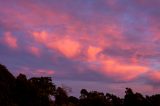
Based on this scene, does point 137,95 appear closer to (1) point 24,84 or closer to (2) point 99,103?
(2) point 99,103

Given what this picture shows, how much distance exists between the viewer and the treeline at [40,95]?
235ft

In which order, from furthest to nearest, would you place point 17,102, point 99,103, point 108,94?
point 108,94 → point 99,103 → point 17,102

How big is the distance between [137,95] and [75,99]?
2816cm

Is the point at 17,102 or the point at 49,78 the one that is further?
the point at 49,78

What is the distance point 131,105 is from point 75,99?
1119 inches

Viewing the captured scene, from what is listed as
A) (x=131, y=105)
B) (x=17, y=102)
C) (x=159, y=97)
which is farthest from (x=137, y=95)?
(x=17, y=102)

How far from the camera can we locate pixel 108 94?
107 meters

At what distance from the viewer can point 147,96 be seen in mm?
99062

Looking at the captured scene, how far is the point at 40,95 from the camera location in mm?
78062

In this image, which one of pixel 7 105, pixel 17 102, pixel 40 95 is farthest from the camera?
pixel 40 95

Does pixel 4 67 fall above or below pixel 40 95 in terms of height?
above

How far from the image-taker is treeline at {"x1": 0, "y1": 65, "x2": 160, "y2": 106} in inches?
2825

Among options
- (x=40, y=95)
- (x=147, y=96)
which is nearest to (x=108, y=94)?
(x=147, y=96)

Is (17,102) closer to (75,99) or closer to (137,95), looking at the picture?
(137,95)
